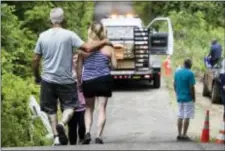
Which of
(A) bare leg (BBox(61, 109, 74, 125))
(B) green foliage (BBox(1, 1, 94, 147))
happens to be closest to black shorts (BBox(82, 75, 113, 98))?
(A) bare leg (BBox(61, 109, 74, 125))

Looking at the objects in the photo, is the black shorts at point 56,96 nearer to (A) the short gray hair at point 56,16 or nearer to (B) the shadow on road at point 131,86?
(A) the short gray hair at point 56,16

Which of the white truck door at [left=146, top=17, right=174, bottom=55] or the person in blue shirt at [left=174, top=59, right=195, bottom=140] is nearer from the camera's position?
the person in blue shirt at [left=174, top=59, right=195, bottom=140]

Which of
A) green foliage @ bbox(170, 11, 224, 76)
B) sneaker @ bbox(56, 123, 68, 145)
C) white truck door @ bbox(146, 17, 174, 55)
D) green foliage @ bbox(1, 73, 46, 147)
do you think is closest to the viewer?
sneaker @ bbox(56, 123, 68, 145)

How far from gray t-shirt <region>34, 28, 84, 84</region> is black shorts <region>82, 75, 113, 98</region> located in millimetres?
744

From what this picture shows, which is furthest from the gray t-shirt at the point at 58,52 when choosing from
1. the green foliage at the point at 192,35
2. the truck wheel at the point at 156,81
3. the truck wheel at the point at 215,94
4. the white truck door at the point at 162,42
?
the white truck door at the point at 162,42

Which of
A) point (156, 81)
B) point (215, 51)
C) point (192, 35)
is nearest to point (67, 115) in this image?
point (215, 51)

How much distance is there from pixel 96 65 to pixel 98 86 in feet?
0.96

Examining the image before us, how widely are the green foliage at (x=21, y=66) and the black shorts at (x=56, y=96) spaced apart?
261 centimetres

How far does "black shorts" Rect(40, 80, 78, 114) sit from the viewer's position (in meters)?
8.09

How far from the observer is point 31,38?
66.2 feet

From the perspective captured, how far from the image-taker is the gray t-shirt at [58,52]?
790 centimetres

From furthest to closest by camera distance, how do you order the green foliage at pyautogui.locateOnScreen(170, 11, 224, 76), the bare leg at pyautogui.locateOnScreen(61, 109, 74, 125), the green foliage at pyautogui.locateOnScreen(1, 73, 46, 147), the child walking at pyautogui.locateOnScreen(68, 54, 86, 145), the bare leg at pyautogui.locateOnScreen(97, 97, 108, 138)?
the green foliage at pyautogui.locateOnScreen(170, 11, 224, 76) < the green foliage at pyautogui.locateOnScreen(1, 73, 46, 147) < the bare leg at pyautogui.locateOnScreen(97, 97, 108, 138) < the child walking at pyautogui.locateOnScreen(68, 54, 86, 145) < the bare leg at pyautogui.locateOnScreen(61, 109, 74, 125)

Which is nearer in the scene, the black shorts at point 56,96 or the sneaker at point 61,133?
the sneaker at point 61,133

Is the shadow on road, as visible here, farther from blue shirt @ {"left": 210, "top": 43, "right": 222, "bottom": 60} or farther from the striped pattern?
the striped pattern
